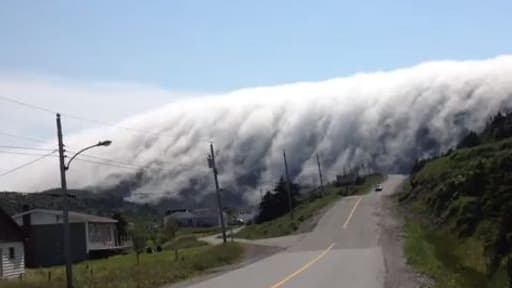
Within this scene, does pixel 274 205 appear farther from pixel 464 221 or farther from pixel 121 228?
pixel 464 221

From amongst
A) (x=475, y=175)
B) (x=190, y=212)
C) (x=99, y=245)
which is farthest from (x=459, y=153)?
(x=190, y=212)

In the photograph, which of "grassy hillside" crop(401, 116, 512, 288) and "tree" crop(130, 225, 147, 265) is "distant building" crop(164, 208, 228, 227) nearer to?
"tree" crop(130, 225, 147, 265)

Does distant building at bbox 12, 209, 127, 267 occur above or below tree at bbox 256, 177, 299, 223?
below

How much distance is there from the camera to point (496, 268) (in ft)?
96.2

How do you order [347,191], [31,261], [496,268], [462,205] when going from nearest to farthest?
[496,268], [462,205], [31,261], [347,191]

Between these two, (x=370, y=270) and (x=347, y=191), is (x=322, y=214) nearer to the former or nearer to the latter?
(x=347, y=191)

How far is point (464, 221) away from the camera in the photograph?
5041 cm

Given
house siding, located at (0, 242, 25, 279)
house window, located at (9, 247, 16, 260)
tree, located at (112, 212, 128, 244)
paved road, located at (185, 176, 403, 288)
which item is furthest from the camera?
tree, located at (112, 212, 128, 244)

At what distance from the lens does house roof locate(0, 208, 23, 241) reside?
178 ft

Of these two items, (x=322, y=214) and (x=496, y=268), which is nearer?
(x=496, y=268)

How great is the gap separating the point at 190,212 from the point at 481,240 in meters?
161

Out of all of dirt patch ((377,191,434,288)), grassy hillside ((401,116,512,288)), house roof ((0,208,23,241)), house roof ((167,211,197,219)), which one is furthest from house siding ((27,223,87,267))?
house roof ((167,211,197,219))

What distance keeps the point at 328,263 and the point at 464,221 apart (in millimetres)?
17812

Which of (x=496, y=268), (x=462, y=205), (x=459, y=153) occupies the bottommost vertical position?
(x=496, y=268)
